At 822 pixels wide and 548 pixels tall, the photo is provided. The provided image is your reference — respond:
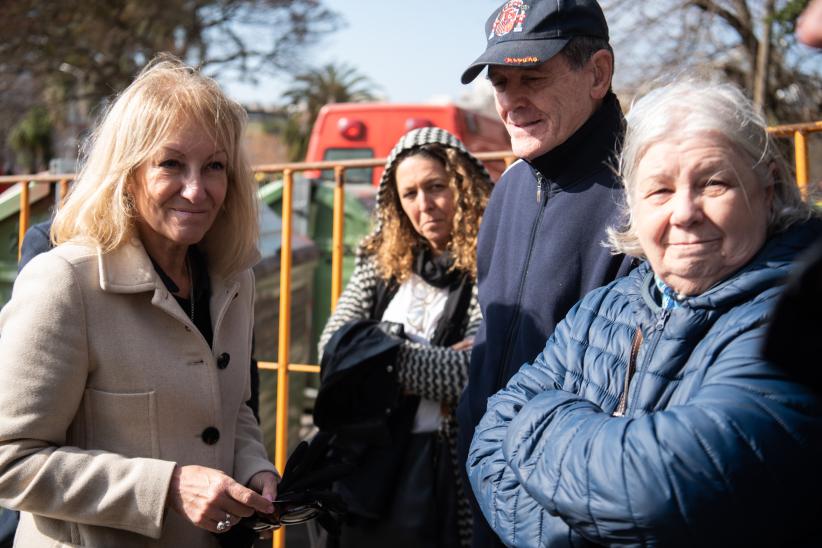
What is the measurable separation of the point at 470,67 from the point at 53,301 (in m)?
1.18

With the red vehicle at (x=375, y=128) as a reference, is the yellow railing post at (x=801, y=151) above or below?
below

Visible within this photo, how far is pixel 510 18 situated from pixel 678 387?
1.14m

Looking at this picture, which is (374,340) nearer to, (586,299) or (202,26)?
(586,299)

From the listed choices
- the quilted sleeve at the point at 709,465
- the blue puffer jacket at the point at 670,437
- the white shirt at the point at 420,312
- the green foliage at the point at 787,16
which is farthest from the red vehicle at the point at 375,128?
the quilted sleeve at the point at 709,465

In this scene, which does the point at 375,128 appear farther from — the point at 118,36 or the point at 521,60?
the point at 118,36

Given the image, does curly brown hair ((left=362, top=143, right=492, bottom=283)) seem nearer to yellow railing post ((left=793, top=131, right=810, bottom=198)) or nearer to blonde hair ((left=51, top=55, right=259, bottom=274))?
blonde hair ((left=51, top=55, right=259, bottom=274))

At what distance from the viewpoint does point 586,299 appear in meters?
1.68

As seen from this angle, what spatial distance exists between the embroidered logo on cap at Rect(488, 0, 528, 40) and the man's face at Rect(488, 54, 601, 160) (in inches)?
3.9

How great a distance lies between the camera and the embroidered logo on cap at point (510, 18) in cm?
202

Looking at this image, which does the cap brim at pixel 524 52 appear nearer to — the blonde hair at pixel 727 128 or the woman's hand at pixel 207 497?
the blonde hair at pixel 727 128

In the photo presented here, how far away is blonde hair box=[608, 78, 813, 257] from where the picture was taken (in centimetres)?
141

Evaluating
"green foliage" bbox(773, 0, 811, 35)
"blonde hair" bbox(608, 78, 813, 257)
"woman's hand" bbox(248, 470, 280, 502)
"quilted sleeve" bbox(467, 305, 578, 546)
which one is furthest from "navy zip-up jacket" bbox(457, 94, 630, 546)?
"green foliage" bbox(773, 0, 811, 35)

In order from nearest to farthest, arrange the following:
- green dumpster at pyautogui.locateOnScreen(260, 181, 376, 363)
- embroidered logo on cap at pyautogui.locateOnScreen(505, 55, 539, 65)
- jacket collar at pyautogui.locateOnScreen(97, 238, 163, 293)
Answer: jacket collar at pyautogui.locateOnScreen(97, 238, 163, 293), embroidered logo on cap at pyautogui.locateOnScreen(505, 55, 539, 65), green dumpster at pyautogui.locateOnScreen(260, 181, 376, 363)

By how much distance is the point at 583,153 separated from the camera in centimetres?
205
